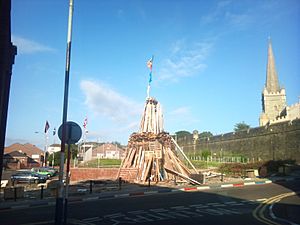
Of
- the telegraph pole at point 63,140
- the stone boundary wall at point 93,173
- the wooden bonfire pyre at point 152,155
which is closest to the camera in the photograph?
the telegraph pole at point 63,140

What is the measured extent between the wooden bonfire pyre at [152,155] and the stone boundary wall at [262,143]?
74.4 feet

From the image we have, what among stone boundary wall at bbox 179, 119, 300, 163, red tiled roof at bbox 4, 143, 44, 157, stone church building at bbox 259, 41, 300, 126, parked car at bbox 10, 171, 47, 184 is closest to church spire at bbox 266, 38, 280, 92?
stone church building at bbox 259, 41, 300, 126

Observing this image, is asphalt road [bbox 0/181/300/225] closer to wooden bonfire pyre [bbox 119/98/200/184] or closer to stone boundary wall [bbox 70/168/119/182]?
wooden bonfire pyre [bbox 119/98/200/184]

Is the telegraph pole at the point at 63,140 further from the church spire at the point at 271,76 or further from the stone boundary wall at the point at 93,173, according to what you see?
the church spire at the point at 271,76

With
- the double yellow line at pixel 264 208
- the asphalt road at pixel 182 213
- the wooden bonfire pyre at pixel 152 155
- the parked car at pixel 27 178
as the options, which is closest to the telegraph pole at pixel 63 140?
the asphalt road at pixel 182 213

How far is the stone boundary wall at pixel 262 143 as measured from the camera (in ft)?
140

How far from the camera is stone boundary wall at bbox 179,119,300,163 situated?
42.6 meters

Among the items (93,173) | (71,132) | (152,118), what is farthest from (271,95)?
(71,132)

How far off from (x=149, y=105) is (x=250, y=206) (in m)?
16.6

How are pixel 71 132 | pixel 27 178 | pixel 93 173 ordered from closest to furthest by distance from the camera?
1. pixel 71 132
2. pixel 27 178
3. pixel 93 173

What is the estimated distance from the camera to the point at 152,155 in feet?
79.9

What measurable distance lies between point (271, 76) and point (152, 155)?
81665mm

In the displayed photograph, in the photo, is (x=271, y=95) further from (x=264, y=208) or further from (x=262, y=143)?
(x=264, y=208)

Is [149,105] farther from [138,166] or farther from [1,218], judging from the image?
[1,218]
